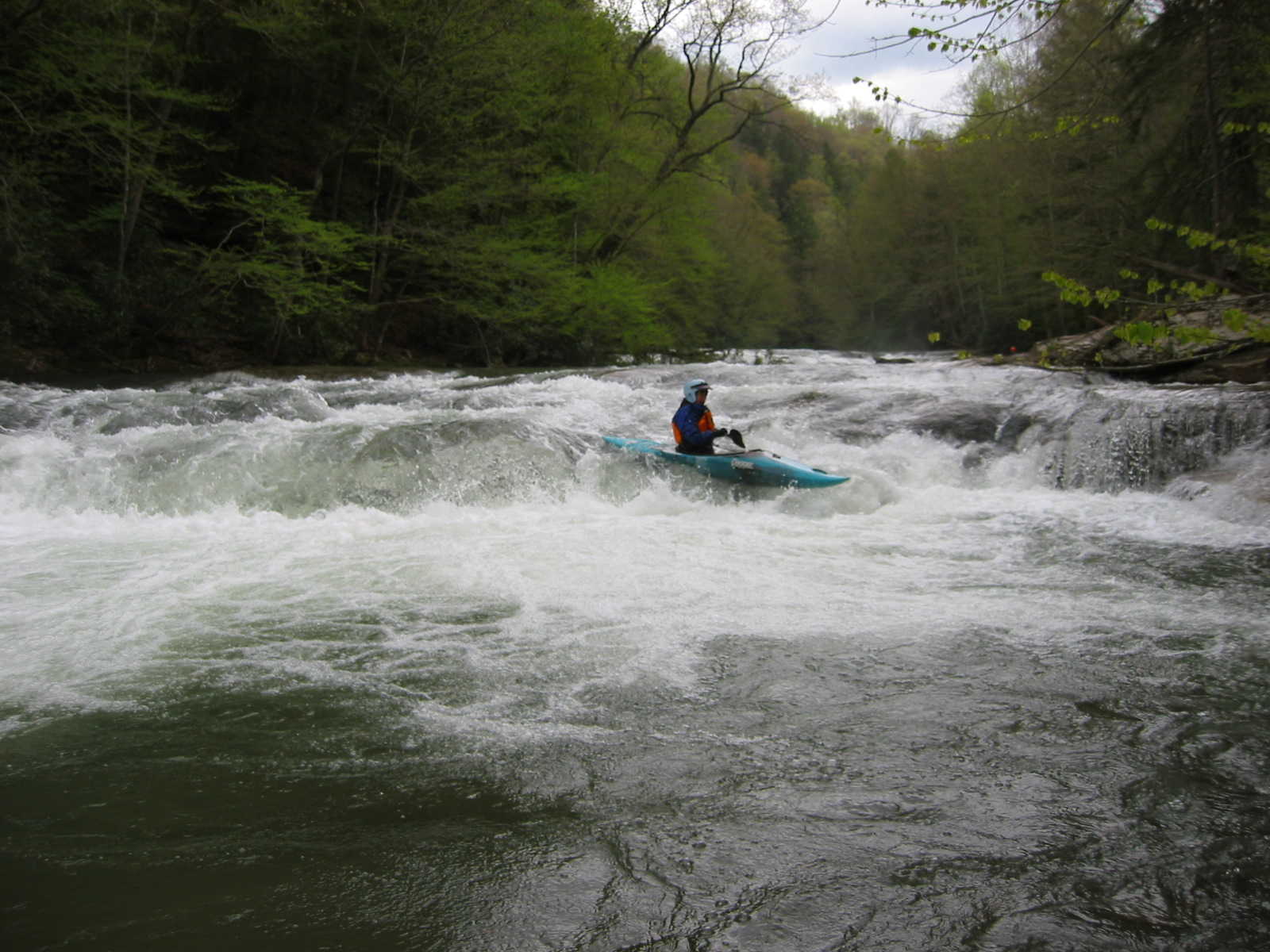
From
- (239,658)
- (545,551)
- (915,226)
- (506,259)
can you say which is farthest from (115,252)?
(915,226)

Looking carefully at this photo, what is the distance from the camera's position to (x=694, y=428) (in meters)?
7.79

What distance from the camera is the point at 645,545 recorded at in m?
6.02

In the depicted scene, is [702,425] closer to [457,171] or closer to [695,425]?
[695,425]

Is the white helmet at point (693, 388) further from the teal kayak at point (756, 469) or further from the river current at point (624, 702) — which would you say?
the river current at point (624, 702)

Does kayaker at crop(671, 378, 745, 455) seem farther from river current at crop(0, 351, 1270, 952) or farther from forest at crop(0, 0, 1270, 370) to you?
forest at crop(0, 0, 1270, 370)

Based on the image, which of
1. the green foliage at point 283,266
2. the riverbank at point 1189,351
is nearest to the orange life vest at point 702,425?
the riverbank at point 1189,351

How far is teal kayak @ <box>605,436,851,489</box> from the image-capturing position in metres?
7.25

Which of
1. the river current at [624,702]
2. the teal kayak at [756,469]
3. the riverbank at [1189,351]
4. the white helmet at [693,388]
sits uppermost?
the riverbank at [1189,351]

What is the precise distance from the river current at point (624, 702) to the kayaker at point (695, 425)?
33 centimetres

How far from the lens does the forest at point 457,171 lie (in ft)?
38.6

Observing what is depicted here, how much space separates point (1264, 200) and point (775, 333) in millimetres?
27852

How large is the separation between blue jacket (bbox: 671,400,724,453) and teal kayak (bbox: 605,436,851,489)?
11 centimetres

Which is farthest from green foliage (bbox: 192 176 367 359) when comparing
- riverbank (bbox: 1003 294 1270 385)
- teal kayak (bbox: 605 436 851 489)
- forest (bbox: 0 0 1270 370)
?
riverbank (bbox: 1003 294 1270 385)

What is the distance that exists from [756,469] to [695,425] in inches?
30.1
